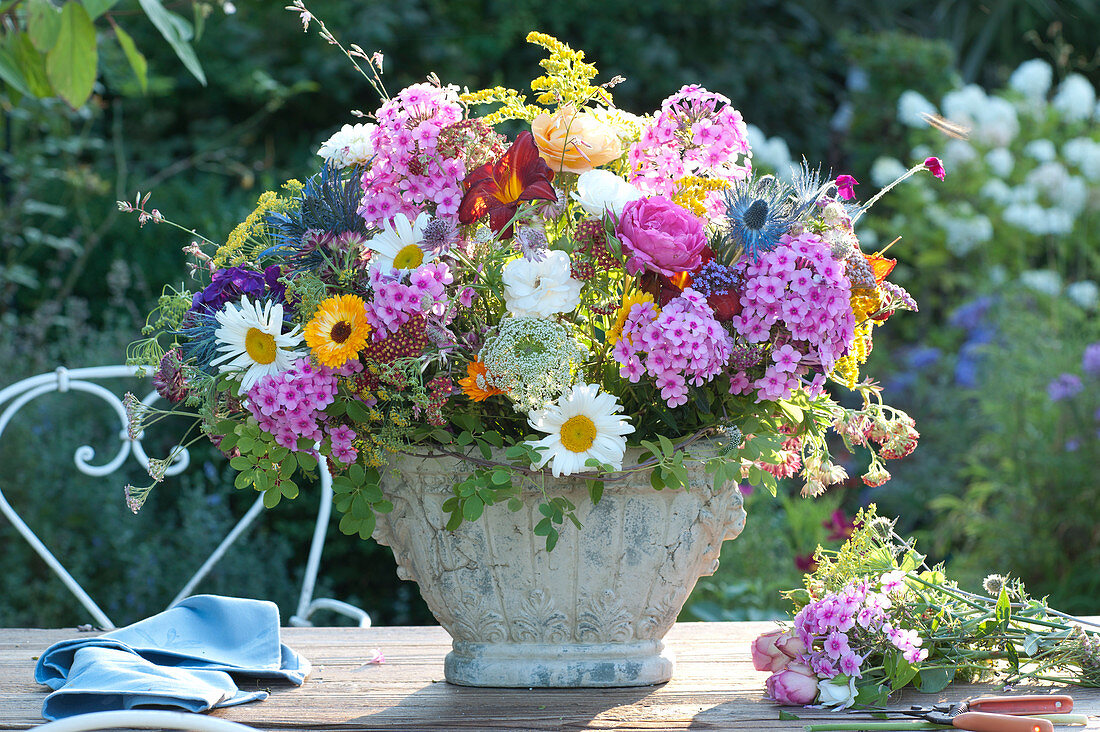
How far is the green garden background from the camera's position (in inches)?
117

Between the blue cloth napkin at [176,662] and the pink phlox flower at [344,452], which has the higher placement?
the pink phlox flower at [344,452]

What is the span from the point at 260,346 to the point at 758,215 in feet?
1.88

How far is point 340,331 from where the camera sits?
1.14 metres

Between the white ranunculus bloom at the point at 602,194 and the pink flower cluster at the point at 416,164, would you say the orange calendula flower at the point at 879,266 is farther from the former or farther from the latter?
→ the pink flower cluster at the point at 416,164

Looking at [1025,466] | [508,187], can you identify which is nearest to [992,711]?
Answer: [508,187]

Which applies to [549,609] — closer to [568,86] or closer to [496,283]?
[496,283]

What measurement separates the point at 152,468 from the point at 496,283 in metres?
0.48

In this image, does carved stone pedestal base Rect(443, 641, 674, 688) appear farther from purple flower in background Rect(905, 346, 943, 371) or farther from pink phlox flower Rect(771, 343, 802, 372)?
purple flower in background Rect(905, 346, 943, 371)

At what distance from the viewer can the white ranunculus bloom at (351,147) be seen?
1.31m

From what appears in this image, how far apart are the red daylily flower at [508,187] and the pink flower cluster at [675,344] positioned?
0.18 m

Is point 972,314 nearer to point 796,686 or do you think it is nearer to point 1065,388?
point 1065,388

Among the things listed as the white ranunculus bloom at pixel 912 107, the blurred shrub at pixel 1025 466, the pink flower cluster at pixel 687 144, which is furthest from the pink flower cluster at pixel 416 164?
the white ranunculus bloom at pixel 912 107

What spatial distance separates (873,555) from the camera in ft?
4.36

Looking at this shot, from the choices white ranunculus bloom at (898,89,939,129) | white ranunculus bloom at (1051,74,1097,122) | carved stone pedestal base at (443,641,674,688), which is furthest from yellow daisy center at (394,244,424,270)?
white ranunculus bloom at (1051,74,1097,122)
